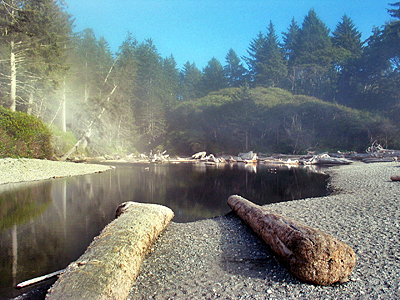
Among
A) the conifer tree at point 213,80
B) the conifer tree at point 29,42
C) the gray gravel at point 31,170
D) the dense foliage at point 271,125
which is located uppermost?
the conifer tree at point 213,80

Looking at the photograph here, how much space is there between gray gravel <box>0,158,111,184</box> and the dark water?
Answer: 1.05 m

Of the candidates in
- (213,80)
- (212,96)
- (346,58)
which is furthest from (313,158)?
(213,80)

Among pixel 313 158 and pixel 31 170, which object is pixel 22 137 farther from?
pixel 313 158

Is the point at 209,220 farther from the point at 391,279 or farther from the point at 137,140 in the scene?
the point at 137,140

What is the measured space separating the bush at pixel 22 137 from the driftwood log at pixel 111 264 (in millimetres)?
10985

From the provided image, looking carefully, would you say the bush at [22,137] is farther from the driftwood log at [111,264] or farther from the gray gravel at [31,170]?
the driftwood log at [111,264]

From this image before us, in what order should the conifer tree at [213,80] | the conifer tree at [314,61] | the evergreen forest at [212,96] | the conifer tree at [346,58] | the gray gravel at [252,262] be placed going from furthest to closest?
the conifer tree at [213,80] < the conifer tree at [314,61] < the conifer tree at [346,58] < the evergreen forest at [212,96] < the gray gravel at [252,262]

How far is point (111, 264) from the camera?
115 inches

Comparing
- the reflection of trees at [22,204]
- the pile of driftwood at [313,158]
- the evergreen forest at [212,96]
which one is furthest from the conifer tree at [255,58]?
the reflection of trees at [22,204]

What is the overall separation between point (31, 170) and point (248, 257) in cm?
1168

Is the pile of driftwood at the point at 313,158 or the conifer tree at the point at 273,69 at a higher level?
the conifer tree at the point at 273,69

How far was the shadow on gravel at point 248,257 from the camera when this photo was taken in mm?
3180

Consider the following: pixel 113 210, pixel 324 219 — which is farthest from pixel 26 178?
pixel 324 219

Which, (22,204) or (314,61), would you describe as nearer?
(22,204)
